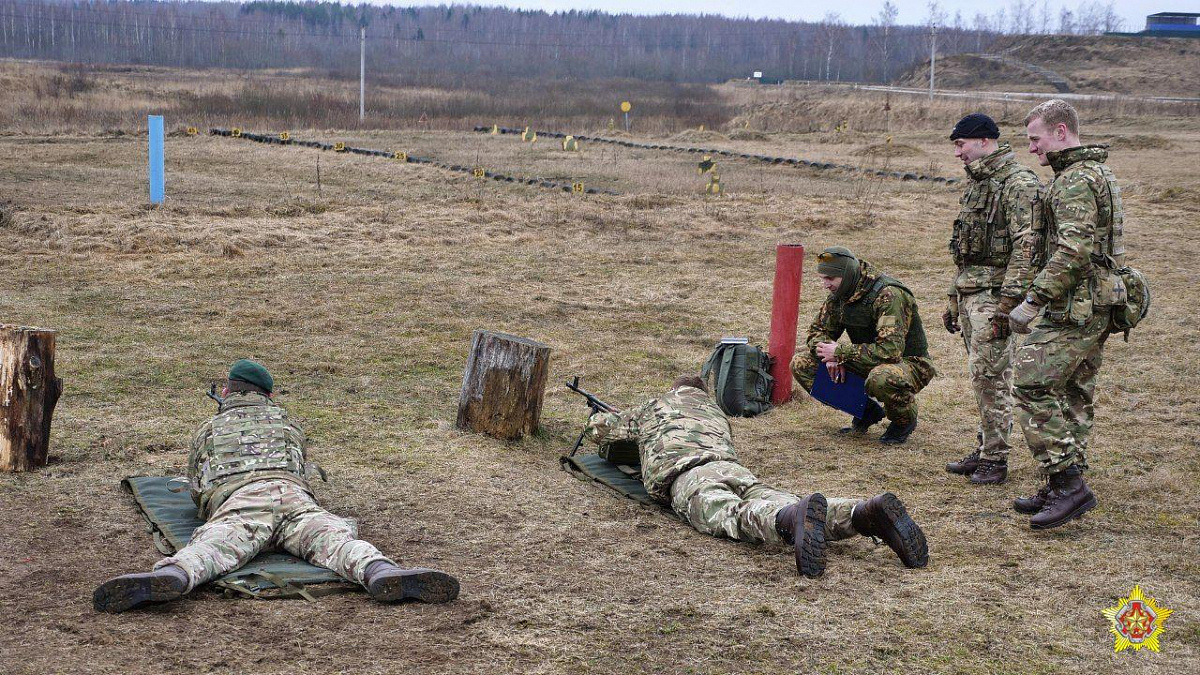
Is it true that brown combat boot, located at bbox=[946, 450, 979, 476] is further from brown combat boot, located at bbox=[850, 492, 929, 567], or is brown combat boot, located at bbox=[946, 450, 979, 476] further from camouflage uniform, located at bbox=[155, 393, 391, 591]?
camouflage uniform, located at bbox=[155, 393, 391, 591]

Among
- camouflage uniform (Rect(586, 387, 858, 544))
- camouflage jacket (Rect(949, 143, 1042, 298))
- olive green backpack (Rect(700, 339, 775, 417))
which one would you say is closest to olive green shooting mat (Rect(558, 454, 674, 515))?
camouflage uniform (Rect(586, 387, 858, 544))

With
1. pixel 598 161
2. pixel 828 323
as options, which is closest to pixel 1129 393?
pixel 828 323

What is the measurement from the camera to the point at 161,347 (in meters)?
8.80

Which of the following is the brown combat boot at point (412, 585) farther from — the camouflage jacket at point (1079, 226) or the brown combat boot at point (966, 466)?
the brown combat boot at point (966, 466)

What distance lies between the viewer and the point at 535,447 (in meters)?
6.81

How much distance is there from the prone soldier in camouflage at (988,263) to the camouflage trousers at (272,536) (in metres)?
3.50

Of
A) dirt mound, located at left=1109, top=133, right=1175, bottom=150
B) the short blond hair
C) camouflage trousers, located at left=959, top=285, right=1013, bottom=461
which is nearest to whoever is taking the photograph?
the short blond hair

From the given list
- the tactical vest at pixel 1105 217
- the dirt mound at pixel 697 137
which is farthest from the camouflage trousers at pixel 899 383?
the dirt mound at pixel 697 137

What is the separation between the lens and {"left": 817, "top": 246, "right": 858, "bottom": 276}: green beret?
Answer: 6.36 metres

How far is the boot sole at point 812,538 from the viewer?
4504mm

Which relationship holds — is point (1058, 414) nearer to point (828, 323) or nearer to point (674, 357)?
point (828, 323)

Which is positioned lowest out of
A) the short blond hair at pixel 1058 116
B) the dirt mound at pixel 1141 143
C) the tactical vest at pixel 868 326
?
the tactical vest at pixel 868 326

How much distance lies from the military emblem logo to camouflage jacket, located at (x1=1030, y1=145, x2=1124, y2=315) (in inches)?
55.7

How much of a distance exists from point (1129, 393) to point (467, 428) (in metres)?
4.95
